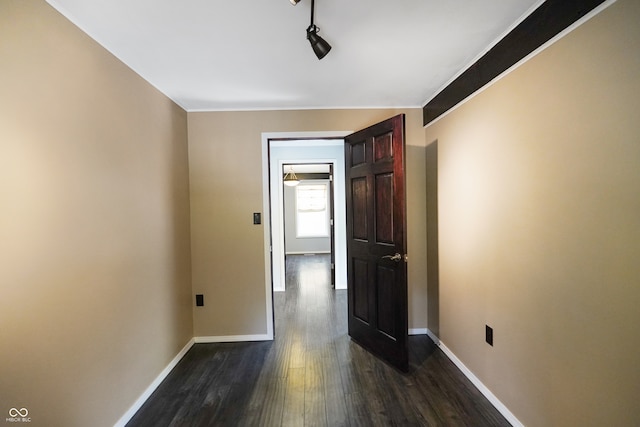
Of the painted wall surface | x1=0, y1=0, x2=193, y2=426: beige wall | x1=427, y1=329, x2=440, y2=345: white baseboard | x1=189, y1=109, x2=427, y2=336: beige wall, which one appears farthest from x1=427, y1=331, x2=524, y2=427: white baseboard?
the painted wall surface

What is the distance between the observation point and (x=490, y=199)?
1.76 meters

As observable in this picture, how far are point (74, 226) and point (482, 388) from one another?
276 centimetres

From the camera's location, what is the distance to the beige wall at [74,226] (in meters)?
1.09

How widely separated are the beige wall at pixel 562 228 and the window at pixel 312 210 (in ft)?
19.2

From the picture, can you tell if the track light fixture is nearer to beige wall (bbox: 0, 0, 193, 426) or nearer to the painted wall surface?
beige wall (bbox: 0, 0, 193, 426)

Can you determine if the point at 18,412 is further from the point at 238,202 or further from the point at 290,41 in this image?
the point at 290,41

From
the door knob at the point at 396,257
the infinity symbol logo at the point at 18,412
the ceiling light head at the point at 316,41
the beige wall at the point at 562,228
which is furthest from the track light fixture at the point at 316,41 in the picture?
the infinity symbol logo at the point at 18,412

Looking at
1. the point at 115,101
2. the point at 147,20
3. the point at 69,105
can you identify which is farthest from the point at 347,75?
the point at 69,105

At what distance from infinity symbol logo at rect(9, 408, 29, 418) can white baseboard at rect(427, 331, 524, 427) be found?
249 cm

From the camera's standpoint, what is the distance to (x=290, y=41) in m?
1.60

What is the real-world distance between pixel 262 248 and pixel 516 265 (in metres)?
2.11

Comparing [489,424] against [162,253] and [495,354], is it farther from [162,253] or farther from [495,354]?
[162,253]

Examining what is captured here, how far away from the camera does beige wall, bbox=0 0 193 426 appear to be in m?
1.09

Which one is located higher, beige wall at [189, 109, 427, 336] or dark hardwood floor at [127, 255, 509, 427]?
beige wall at [189, 109, 427, 336]
